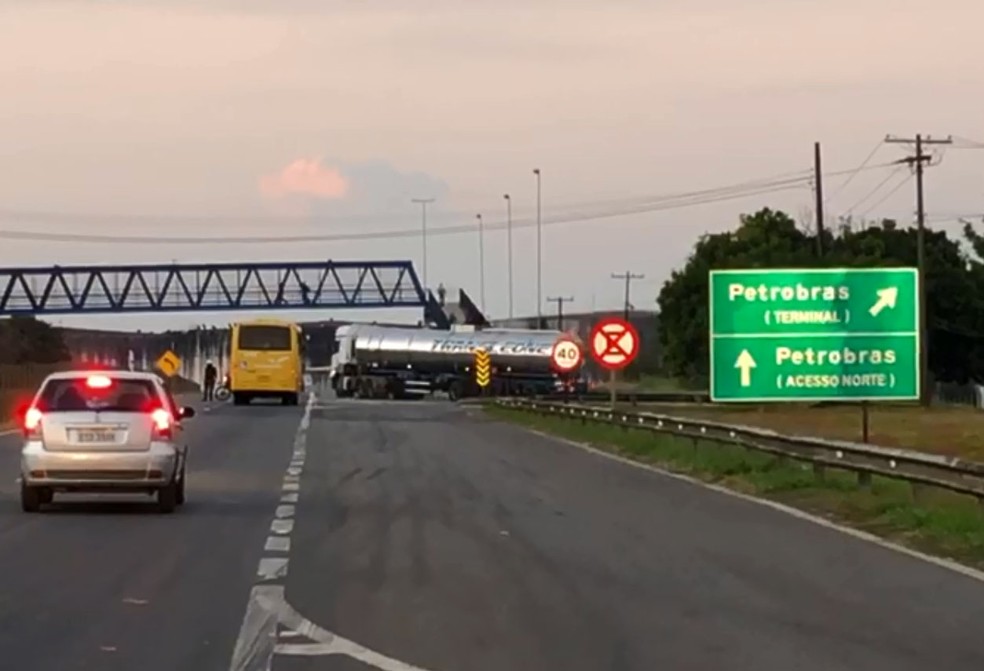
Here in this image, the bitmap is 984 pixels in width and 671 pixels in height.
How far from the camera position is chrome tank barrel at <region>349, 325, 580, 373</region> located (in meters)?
93.9

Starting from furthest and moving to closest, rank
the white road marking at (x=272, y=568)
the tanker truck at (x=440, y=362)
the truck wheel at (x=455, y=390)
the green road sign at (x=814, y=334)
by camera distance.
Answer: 1. the truck wheel at (x=455, y=390)
2. the tanker truck at (x=440, y=362)
3. the green road sign at (x=814, y=334)
4. the white road marking at (x=272, y=568)

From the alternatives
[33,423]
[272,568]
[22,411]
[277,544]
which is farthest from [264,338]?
[272,568]

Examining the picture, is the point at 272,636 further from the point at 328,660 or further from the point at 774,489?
the point at 774,489

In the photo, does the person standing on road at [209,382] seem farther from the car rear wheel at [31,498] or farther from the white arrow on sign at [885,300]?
the car rear wheel at [31,498]

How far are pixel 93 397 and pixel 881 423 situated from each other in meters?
39.8

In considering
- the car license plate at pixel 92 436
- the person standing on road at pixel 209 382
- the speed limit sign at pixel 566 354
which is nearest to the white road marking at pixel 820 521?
the car license plate at pixel 92 436

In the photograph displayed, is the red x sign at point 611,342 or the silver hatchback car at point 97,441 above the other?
the red x sign at point 611,342

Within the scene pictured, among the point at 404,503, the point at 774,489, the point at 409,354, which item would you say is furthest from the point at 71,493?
the point at 409,354

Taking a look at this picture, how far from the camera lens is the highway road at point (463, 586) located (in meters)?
→ 12.4

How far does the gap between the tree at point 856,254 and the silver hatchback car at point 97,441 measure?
229ft

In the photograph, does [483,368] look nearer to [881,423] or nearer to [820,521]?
[881,423]

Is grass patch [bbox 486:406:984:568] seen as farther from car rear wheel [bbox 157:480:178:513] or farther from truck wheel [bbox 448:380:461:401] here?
truck wheel [bbox 448:380:461:401]

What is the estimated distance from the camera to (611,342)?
43.2 metres

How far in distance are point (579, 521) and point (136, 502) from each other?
558cm
